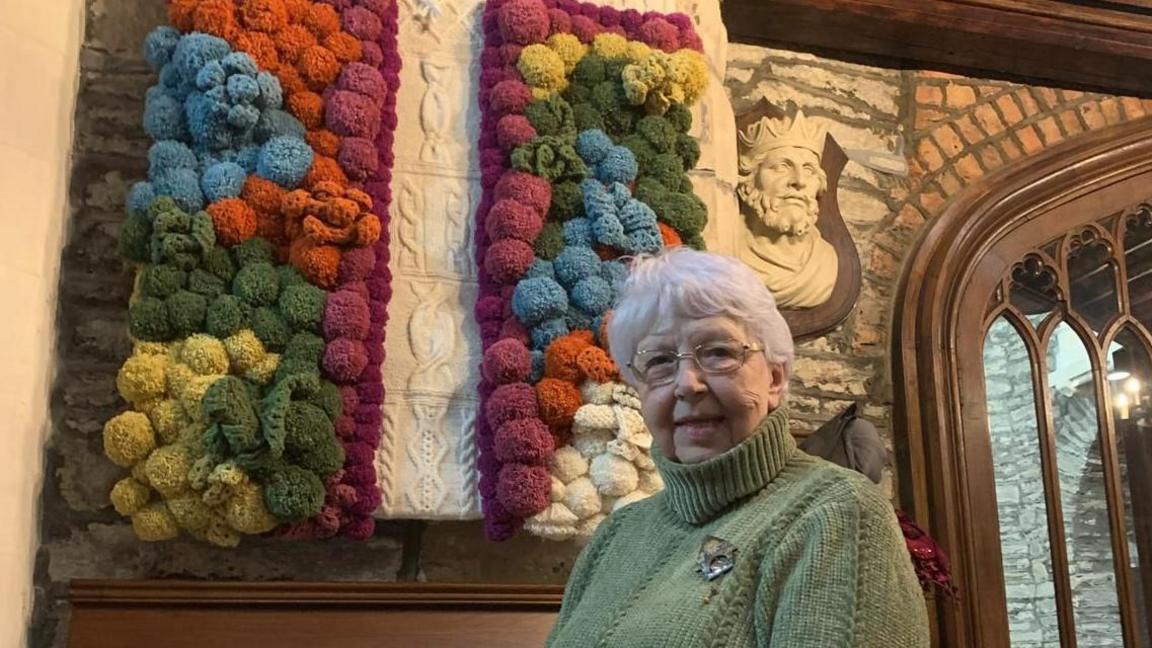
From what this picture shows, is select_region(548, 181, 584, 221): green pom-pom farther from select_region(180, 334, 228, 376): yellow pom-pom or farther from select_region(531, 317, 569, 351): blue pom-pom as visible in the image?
select_region(180, 334, 228, 376): yellow pom-pom

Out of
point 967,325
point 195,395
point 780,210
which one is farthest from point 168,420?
point 967,325

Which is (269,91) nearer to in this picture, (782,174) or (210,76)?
(210,76)

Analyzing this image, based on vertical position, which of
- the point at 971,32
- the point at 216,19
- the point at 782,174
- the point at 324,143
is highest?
the point at 971,32

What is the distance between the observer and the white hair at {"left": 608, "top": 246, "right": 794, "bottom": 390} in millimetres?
1223

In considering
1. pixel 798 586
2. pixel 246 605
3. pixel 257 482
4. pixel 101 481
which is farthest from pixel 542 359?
pixel 798 586

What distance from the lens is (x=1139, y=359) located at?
326 cm

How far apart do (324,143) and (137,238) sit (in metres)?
0.38

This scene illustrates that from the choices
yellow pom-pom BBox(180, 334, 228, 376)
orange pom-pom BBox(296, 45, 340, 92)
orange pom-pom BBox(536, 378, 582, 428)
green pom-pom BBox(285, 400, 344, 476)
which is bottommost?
green pom-pom BBox(285, 400, 344, 476)

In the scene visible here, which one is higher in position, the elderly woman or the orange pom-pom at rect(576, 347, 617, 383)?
the orange pom-pom at rect(576, 347, 617, 383)

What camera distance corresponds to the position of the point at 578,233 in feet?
6.81

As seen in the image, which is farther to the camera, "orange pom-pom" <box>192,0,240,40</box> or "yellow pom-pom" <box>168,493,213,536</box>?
"orange pom-pom" <box>192,0,240,40</box>

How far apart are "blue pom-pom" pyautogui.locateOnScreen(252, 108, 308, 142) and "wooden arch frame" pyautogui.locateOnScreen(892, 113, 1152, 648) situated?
5.59 feet

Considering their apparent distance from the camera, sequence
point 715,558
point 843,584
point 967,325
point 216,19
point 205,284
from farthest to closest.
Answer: point 967,325 → point 216,19 → point 205,284 → point 715,558 → point 843,584

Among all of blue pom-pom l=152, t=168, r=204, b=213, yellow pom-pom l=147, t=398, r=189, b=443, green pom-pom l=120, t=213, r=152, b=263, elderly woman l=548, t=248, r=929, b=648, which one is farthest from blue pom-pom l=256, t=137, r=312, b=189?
elderly woman l=548, t=248, r=929, b=648
